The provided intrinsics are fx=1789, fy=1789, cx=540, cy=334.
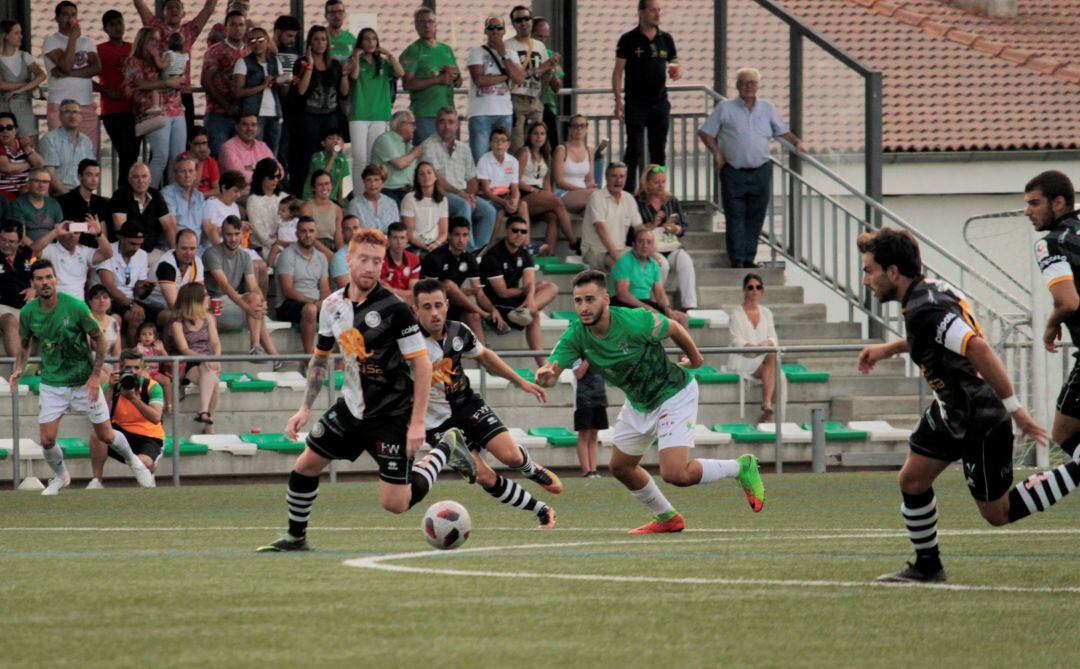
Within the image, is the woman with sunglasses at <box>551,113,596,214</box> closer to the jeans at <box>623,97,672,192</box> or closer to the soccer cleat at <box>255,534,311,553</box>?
the jeans at <box>623,97,672,192</box>

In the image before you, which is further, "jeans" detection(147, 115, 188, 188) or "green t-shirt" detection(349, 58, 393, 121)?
"green t-shirt" detection(349, 58, 393, 121)

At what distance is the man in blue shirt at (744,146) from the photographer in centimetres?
2145

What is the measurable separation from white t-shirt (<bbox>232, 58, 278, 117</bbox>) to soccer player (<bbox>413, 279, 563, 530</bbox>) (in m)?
7.58

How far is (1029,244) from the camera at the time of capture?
20.4 m

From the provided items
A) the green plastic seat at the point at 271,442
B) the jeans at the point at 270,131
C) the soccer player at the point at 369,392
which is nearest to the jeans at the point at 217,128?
the jeans at the point at 270,131

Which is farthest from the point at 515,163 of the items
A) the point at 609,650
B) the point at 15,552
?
the point at 609,650

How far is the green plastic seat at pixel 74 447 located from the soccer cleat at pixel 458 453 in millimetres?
7486

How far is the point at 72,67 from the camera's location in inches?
757

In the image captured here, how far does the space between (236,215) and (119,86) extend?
2.02m

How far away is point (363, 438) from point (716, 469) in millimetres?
3015

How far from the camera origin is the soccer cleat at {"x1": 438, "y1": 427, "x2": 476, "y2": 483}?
10.6 m

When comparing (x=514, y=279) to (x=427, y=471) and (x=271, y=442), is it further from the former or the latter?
(x=427, y=471)

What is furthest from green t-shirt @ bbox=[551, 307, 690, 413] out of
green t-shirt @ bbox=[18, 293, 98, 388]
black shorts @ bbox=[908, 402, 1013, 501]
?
green t-shirt @ bbox=[18, 293, 98, 388]

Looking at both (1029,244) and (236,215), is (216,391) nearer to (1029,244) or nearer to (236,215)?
(236,215)
